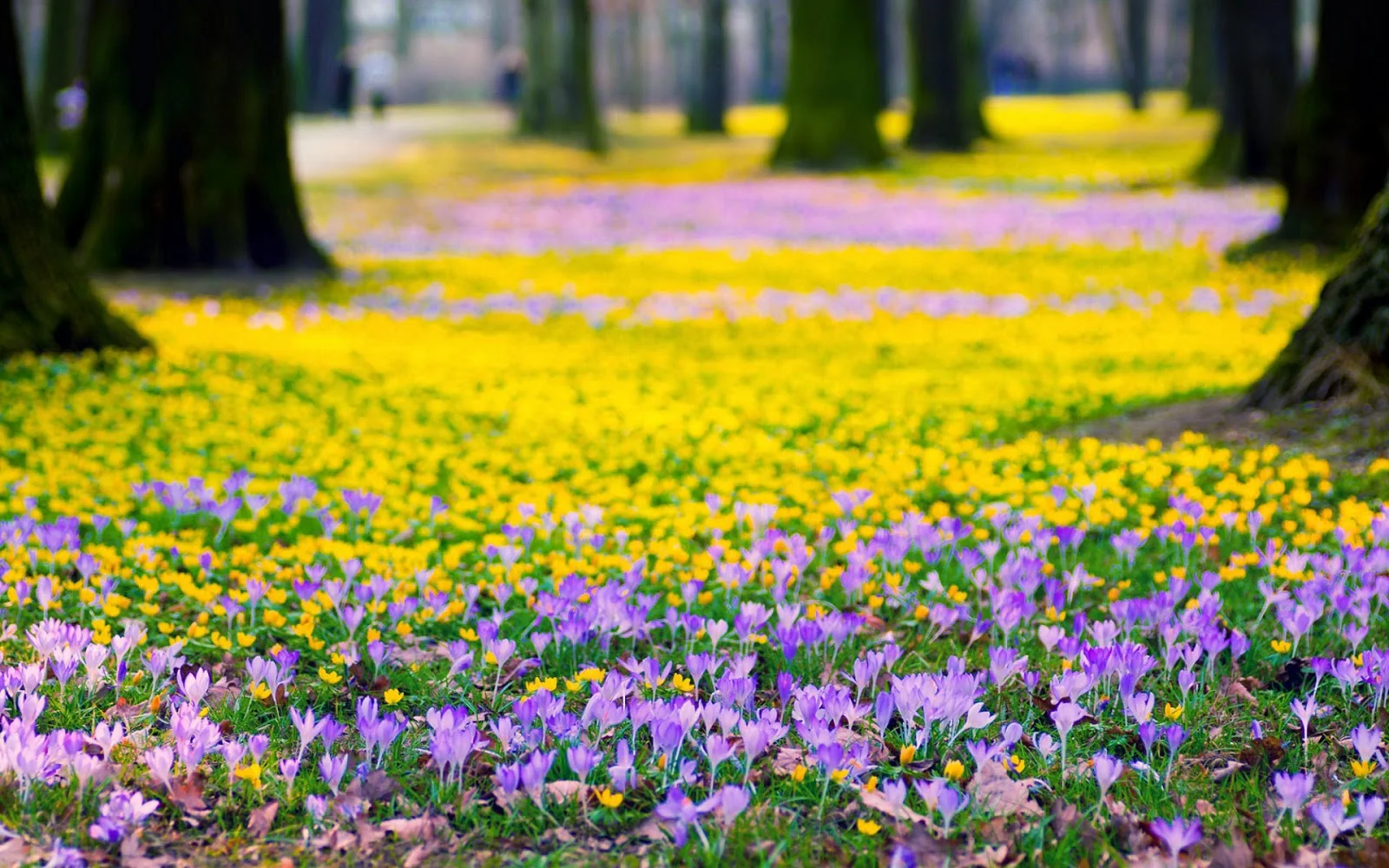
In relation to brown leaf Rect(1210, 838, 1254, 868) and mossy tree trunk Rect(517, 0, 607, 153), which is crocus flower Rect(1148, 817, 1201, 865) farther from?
mossy tree trunk Rect(517, 0, 607, 153)

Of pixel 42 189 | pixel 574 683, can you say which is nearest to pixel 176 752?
pixel 574 683

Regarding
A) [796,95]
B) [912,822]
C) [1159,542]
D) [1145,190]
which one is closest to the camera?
[912,822]

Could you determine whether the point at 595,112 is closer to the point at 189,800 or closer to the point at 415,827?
the point at 189,800

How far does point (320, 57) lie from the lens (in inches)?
2143

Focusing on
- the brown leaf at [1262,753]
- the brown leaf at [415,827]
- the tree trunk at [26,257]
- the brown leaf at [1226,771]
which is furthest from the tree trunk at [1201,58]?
the brown leaf at [415,827]

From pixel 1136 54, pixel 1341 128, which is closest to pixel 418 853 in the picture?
pixel 1341 128

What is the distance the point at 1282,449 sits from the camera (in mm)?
6168

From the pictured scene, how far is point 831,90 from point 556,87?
11837 millimetres

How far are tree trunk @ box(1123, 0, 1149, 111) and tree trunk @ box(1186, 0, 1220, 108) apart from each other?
3.29 meters

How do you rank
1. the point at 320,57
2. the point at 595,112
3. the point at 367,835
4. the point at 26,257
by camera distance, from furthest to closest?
the point at 320,57, the point at 595,112, the point at 26,257, the point at 367,835

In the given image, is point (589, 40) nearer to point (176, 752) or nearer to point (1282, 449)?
Answer: point (1282, 449)

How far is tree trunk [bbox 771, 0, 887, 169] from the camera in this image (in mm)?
27719

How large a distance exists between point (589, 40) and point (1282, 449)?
2902 centimetres

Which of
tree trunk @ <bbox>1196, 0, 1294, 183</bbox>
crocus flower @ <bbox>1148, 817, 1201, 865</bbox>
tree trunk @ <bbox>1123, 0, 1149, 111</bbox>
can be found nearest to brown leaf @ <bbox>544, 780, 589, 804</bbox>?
crocus flower @ <bbox>1148, 817, 1201, 865</bbox>
